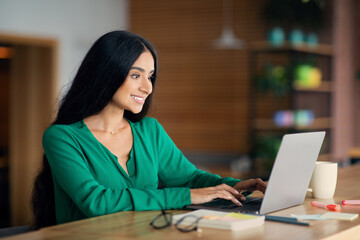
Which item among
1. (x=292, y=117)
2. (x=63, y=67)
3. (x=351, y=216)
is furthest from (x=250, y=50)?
(x=351, y=216)

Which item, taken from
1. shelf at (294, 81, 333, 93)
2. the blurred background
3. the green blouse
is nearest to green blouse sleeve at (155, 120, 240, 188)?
the green blouse

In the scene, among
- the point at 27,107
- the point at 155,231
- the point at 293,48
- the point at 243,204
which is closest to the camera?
the point at 155,231

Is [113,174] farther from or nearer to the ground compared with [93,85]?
nearer to the ground

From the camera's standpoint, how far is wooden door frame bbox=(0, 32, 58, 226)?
6.75m

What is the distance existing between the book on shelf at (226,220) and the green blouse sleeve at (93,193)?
0.26 meters

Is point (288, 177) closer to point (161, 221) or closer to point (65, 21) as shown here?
point (161, 221)

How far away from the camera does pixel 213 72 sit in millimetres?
7441

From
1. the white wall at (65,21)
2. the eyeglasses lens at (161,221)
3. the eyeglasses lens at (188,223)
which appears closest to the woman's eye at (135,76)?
the eyeglasses lens at (161,221)

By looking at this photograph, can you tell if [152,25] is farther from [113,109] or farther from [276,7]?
[113,109]

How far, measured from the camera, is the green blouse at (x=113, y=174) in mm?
2104

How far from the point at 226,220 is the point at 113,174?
2.51ft

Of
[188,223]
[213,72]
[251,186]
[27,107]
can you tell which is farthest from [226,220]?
[213,72]

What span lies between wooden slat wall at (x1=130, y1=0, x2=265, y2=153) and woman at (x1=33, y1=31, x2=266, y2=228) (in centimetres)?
468

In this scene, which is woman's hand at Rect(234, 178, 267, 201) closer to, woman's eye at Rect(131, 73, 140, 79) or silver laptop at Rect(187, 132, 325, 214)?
silver laptop at Rect(187, 132, 325, 214)
